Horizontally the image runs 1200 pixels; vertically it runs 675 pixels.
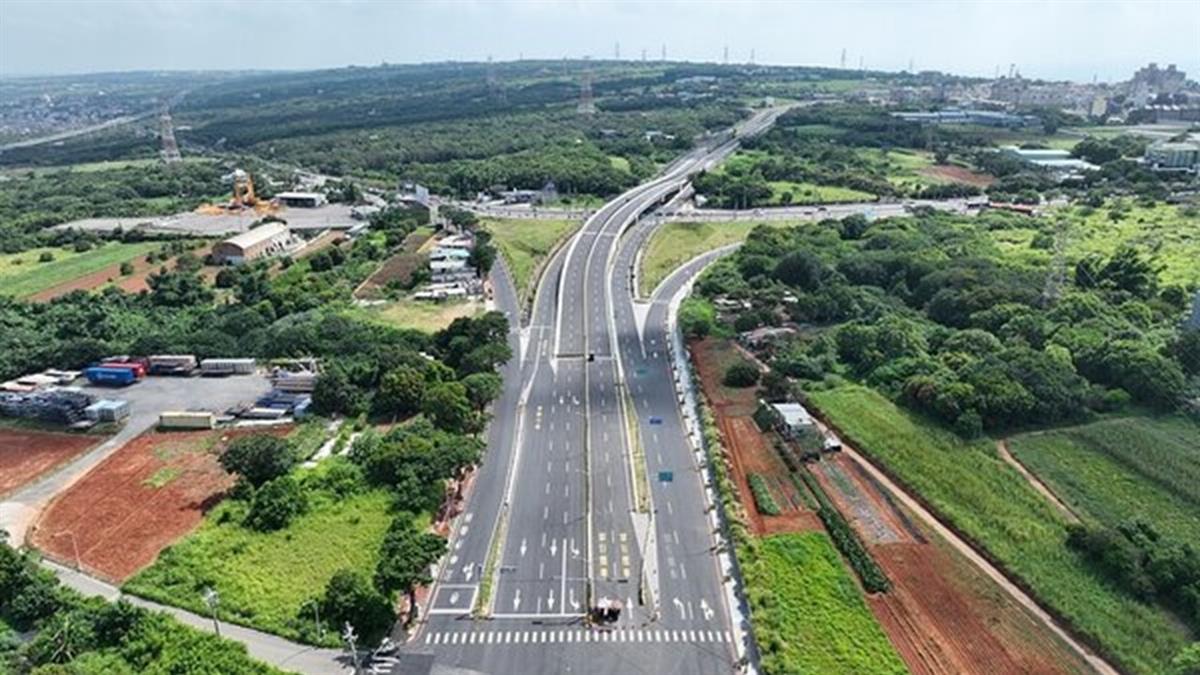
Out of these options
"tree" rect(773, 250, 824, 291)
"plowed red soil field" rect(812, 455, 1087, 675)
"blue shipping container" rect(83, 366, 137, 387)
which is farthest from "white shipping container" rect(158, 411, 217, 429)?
"tree" rect(773, 250, 824, 291)

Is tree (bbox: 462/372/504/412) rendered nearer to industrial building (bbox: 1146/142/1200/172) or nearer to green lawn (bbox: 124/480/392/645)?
Answer: green lawn (bbox: 124/480/392/645)

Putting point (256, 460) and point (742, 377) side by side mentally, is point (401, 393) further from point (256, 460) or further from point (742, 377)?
point (742, 377)

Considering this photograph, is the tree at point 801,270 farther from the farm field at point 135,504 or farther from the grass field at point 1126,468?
the farm field at point 135,504

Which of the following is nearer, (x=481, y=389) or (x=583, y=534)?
(x=583, y=534)

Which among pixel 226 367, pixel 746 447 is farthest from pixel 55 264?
pixel 746 447

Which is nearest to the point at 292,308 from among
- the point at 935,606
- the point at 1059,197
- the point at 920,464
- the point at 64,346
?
the point at 64,346

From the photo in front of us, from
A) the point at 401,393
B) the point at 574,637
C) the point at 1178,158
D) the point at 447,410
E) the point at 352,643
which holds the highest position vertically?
the point at 1178,158

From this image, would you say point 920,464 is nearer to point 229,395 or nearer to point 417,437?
point 417,437
